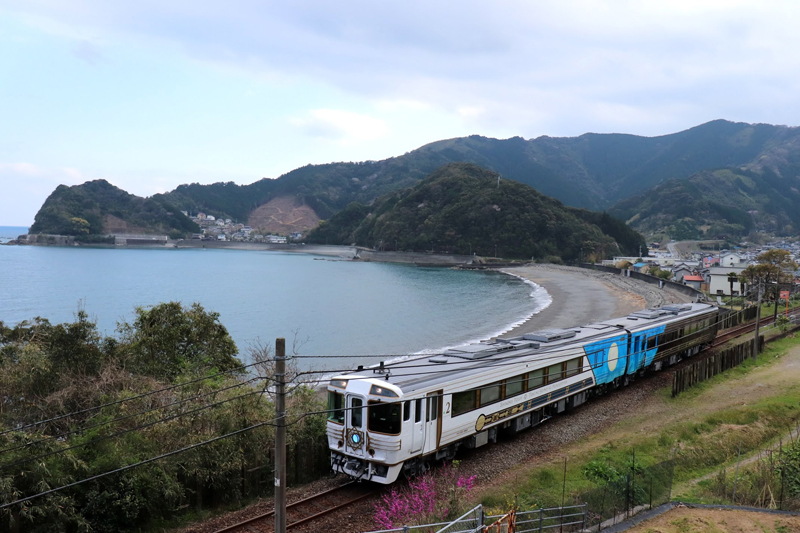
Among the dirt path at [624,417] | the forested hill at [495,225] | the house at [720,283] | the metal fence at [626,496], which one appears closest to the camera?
the metal fence at [626,496]

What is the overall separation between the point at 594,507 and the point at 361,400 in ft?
17.1

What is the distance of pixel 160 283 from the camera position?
85.1 meters

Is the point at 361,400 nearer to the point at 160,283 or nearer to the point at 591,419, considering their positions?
the point at 591,419

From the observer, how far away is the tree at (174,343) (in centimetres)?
1841

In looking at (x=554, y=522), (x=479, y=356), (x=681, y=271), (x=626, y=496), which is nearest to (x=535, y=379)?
(x=479, y=356)

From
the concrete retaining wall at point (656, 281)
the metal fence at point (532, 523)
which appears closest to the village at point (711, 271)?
the concrete retaining wall at point (656, 281)

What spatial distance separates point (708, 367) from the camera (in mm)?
24016

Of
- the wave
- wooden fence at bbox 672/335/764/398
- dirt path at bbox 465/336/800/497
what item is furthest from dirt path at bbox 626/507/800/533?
the wave

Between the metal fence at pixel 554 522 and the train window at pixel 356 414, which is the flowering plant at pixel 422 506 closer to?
the metal fence at pixel 554 522

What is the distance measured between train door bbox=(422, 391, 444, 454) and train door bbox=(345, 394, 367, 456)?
1444mm

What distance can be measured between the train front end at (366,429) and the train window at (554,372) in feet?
21.8

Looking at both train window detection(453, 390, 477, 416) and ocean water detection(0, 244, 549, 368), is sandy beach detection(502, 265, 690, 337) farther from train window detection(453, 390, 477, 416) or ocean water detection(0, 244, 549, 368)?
train window detection(453, 390, 477, 416)

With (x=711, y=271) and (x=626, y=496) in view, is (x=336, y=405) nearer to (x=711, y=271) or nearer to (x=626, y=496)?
(x=626, y=496)

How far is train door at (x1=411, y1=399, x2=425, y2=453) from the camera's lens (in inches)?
488
